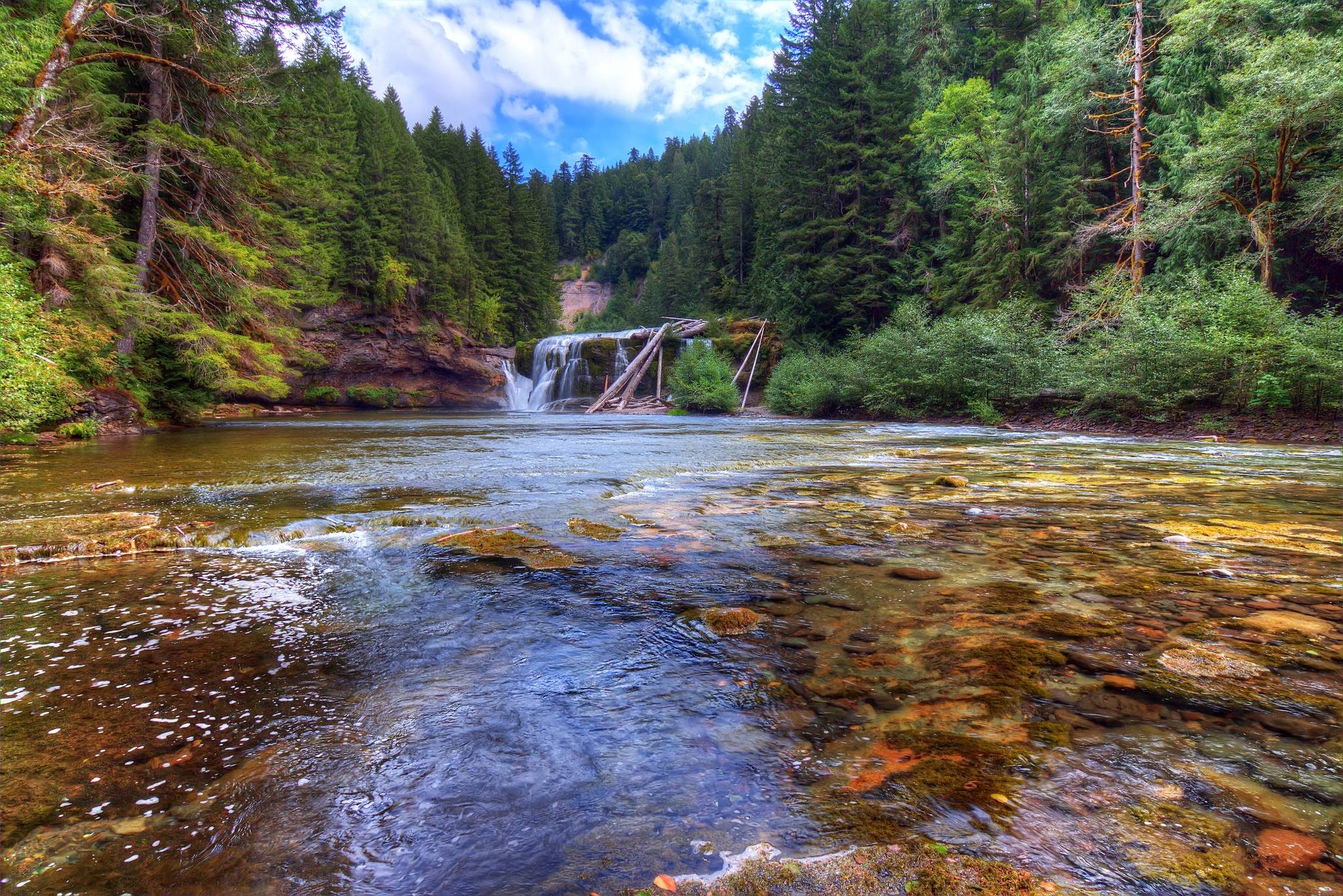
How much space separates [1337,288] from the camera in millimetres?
13523

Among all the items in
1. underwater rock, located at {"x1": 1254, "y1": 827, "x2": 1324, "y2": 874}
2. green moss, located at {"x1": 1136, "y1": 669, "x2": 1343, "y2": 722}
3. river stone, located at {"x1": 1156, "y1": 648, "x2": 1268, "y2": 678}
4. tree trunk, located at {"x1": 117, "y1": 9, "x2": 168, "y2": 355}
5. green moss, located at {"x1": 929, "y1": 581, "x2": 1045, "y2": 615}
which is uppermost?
tree trunk, located at {"x1": 117, "y1": 9, "x2": 168, "y2": 355}

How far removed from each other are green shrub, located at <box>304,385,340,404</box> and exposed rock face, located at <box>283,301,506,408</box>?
1.2 inches

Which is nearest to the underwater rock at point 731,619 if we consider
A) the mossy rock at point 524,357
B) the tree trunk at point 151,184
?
the tree trunk at point 151,184

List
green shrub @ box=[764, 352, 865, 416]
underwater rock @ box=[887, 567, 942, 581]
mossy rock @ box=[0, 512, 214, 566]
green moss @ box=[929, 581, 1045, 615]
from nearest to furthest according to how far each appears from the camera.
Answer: green moss @ box=[929, 581, 1045, 615], underwater rock @ box=[887, 567, 942, 581], mossy rock @ box=[0, 512, 214, 566], green shrub @ box=[764, 352, 865, 416]

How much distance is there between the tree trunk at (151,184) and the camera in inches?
416

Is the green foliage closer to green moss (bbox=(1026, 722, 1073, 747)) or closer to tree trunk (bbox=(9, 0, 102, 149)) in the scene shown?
tree trunk (bbox=(9, 0, 102, 149))

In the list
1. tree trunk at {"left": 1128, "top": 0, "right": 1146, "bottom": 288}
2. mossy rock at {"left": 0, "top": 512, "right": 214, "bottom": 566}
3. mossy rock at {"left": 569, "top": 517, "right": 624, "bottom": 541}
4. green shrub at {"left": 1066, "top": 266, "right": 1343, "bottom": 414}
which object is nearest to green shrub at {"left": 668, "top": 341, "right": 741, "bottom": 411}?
green shrub at {"left": 1066, "top": 266, "right": 1343, "bottom": 414}

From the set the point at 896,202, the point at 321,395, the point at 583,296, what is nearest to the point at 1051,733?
the point at 896,202

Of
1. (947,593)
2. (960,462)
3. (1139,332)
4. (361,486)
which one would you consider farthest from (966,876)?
(1139,332)

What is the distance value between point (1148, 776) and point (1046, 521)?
3.20 metres

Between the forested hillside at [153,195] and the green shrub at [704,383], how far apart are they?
13.2m

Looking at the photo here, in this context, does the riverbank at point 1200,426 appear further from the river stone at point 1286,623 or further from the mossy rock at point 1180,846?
the mossy rock at point 1180,846

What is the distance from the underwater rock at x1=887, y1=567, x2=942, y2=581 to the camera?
2936 mm

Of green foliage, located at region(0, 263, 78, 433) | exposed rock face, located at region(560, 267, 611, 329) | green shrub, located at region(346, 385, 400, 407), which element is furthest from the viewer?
exposed rock face, located at region(560, 267, 611, 329)
